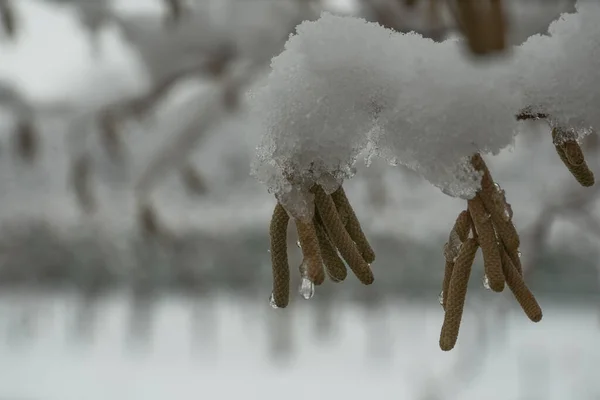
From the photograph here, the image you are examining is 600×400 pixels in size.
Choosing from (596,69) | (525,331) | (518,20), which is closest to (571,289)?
(525,331)

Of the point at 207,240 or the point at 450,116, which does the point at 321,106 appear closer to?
the point at 450,116

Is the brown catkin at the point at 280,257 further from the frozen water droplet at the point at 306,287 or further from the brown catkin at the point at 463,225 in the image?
the brown catkin at the point at 463,225

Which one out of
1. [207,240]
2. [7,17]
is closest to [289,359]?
[207,240]

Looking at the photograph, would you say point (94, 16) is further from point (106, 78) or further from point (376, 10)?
point (106, 78)

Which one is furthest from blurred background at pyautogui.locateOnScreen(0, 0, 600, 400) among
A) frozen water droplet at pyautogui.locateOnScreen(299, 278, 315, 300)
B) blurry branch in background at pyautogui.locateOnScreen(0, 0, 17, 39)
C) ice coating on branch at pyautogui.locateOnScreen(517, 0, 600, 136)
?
frozen water droplet at pyautogui.locateOnScreen(299, 278, 315, 300)

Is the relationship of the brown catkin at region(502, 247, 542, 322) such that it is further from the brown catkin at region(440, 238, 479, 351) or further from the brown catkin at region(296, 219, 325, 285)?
the brown catkin at region(296, 219, 325, 285)

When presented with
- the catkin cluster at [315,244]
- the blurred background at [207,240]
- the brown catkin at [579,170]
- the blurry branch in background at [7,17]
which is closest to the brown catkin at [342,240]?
the catkin cluster at [315,244]
